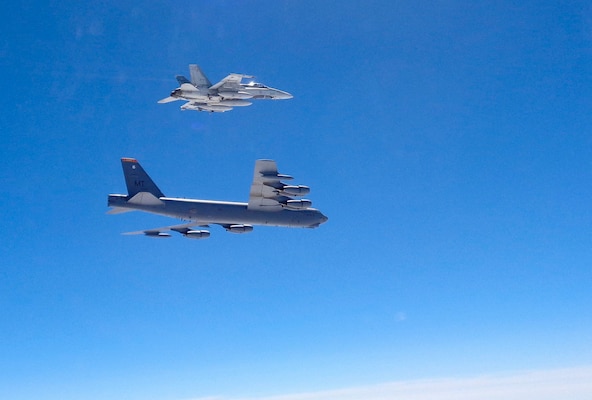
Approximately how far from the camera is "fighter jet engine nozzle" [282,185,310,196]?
139 ft

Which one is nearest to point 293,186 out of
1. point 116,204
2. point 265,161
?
point 265,161

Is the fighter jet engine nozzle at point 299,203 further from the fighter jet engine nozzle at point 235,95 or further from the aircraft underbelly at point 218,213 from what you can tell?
the fighter jet engine nozzle at point 235,95

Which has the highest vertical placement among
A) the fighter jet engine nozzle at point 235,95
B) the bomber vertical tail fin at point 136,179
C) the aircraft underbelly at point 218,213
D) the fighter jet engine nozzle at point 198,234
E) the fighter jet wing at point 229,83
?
the fighter jet wing at point 229,83

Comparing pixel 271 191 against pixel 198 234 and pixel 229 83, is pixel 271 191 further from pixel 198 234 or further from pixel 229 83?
pixel 229 83

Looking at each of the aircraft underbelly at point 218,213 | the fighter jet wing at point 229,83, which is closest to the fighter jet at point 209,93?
the fighter jet wing at point 229,83

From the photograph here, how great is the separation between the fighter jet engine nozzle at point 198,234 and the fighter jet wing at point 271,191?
4.66 m

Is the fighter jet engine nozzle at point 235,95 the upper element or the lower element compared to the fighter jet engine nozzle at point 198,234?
upper

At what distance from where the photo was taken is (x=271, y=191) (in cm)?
4278

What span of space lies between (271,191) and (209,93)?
Result: 16.3 metres

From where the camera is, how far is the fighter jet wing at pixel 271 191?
4125cm

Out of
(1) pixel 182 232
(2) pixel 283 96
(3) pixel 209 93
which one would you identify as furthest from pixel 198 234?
(2) pixel 283 96

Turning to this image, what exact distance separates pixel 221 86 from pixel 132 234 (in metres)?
17.4

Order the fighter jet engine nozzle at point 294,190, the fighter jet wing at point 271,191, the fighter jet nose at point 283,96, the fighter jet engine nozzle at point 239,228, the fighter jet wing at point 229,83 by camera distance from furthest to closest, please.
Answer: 1. the fighter jet nose at point 283,96
2. the fighter jet wing at point 229,83
3. the fighter jet engine nozzle at point 239,228
4. the fighter jet engine nozzle at point 294,190
5. the fighter jet wing at point 271,191

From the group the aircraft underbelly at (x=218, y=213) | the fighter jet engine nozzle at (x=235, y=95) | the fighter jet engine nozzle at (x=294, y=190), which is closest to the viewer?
the fighter jet engine nozzle at (x=294, y=190)
